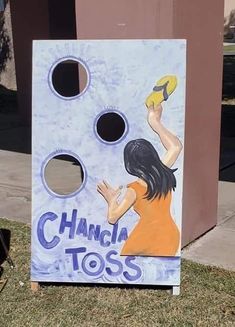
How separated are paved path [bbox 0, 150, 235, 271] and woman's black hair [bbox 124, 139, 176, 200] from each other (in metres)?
0.93

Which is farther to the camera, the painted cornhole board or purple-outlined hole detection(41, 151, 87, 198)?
purple-outlined hole detection(41, 151, 87, 198)

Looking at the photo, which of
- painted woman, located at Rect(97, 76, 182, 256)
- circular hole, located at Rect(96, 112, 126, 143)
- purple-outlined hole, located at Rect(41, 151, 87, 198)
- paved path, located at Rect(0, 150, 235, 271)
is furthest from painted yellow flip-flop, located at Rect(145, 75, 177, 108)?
purple-outlined hole, located at Rect(41, 151, 87, 198)

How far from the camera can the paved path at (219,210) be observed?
4793 millimetres

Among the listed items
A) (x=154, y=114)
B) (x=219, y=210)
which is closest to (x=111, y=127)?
(x=154, y=114)

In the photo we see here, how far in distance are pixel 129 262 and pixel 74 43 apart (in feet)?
4.84

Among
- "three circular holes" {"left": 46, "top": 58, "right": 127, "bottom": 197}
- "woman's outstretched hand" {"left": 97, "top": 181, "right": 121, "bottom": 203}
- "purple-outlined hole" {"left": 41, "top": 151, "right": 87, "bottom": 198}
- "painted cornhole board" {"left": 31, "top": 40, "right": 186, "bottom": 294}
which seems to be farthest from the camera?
"purple-outlined hole" {"left": 41, "top": 151, "right": 87, "bottom": 198}

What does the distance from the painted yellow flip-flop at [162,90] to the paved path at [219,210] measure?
1.39m

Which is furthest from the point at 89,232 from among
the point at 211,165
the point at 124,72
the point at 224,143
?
the point at 224,143

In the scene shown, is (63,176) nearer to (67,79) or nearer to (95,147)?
(67,79)

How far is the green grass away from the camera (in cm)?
383

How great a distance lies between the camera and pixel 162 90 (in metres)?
3.96

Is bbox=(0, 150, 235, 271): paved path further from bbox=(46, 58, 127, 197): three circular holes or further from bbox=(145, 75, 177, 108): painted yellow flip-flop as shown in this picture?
bbox=(145, 75, 177, 108): painted yellow flip-flop

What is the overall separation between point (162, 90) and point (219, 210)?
229 centimetres

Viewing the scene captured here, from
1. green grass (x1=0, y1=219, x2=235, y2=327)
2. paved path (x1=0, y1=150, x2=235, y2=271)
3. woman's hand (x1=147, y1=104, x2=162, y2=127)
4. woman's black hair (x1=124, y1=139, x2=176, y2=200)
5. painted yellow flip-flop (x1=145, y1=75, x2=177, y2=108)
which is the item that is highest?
painted yellow flip-flop (x1=145, y1=75, x2=177, y2=108)
